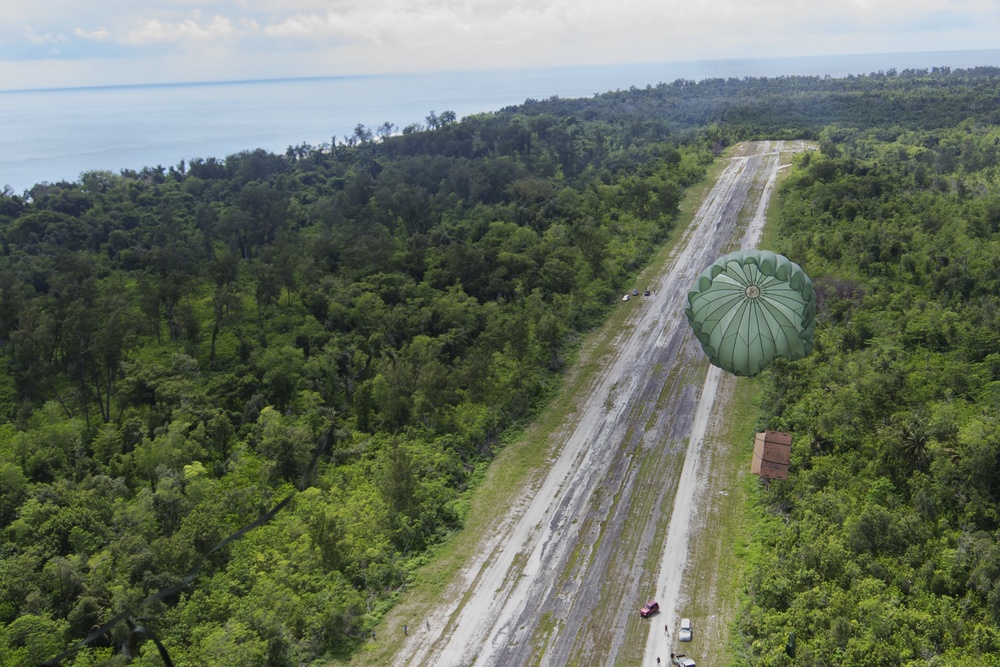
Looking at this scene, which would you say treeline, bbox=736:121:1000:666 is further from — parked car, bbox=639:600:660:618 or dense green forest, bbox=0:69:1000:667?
parked car, bbox=639:600:660:618

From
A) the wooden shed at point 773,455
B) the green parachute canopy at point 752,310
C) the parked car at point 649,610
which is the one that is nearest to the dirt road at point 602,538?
the parked car at point 649,610

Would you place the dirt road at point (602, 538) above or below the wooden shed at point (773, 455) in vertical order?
below

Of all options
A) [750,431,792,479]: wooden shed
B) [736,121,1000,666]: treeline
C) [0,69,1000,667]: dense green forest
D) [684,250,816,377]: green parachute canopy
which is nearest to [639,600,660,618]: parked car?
[736,121,1000,666]: treeline

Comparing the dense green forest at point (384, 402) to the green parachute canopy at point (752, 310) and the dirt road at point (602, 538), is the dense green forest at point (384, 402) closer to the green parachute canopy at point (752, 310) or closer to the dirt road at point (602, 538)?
the dirt road at point (602, 538)

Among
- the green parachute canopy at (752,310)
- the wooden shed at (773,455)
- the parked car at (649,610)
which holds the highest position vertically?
the green parachute canopy at (752,310)

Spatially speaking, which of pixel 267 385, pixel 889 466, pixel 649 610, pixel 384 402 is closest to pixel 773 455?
pixel 889 466
